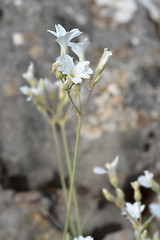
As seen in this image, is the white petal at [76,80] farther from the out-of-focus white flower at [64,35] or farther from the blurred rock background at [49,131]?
the blurred rock background at [49,131]

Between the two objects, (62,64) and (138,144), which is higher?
(138,144)

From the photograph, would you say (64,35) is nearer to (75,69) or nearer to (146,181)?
(75,69)

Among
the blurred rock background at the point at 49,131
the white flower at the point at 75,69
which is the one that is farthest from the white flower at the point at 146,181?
the blurred rock background at the point at 49,131

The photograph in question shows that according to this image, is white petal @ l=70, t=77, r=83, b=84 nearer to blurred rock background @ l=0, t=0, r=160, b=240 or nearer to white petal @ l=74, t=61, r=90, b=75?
white petal @ l=74, t=61, r=90, b=75

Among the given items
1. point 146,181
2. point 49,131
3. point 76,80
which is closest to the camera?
point 76,80

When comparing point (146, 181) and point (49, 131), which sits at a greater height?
point (49, 131)

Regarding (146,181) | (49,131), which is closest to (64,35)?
(146,181)

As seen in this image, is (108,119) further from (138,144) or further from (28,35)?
(28,35)

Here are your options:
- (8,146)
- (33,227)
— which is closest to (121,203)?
(33,227)
